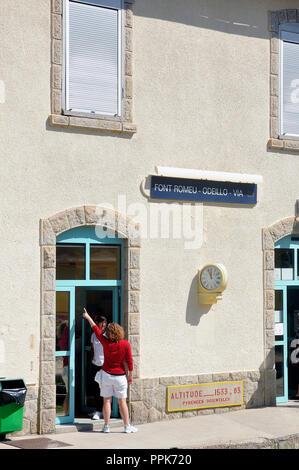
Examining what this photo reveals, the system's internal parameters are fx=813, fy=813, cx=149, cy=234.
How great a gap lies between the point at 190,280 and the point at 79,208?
7.64 feet

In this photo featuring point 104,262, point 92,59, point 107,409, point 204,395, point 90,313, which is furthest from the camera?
point 204,395

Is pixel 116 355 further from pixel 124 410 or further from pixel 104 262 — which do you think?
pixel 104 262

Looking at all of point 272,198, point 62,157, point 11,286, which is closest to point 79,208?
point 62,157

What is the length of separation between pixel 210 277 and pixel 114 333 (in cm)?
222

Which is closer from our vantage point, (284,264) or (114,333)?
(114,333)

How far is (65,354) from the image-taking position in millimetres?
12180

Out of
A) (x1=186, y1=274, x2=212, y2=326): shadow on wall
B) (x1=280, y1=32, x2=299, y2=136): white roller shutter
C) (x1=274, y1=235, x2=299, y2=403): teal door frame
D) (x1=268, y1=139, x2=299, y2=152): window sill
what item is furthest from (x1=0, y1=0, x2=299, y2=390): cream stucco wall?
(x1=274, y1=235, x2=299, y2=403): teal door frame

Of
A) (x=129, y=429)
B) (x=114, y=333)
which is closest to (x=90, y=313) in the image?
(x=114, y=333)

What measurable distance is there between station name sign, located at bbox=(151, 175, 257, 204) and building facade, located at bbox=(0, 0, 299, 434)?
24 millimetres

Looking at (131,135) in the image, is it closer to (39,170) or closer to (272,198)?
(39,170)

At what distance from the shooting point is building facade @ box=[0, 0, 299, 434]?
11781mm

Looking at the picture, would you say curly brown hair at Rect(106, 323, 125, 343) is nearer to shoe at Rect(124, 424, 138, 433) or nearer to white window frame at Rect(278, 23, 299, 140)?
shoe at Rect(124, 424, 138, 433)

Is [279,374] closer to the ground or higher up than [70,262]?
closer to the ground

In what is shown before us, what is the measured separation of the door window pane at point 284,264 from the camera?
1452cm
